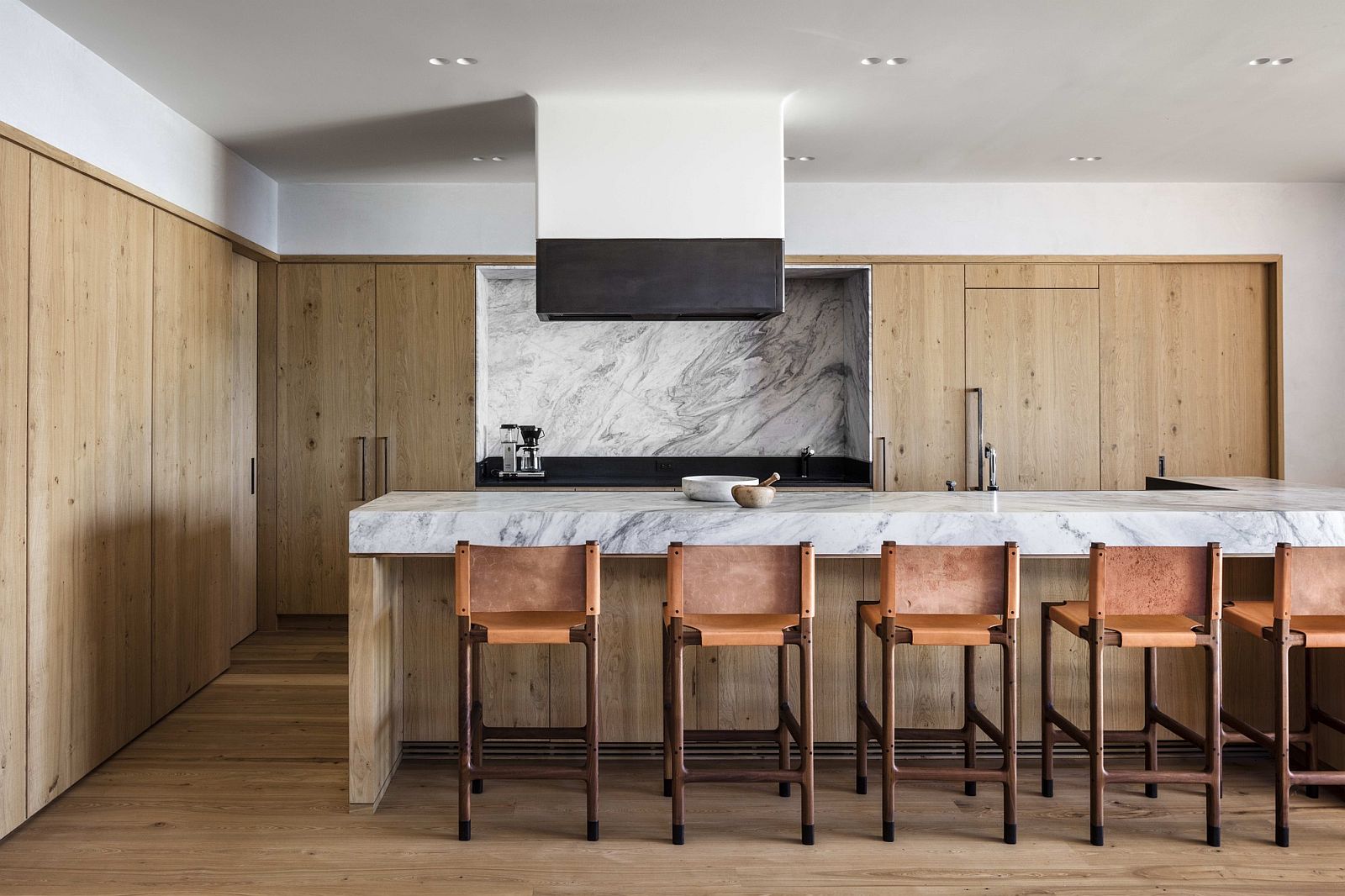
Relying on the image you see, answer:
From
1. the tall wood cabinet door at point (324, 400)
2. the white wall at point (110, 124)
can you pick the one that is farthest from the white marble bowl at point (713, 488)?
the tall wood cabinet door at point (324, 400)

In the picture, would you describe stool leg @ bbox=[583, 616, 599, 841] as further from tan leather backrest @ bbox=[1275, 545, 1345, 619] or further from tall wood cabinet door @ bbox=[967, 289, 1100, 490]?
tall wood cabinet door @ bbox=[967, 289, 1100, 490]

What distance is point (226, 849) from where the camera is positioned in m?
2.69

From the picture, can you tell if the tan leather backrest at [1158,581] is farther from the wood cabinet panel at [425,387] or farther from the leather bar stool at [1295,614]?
the wood cabinet panel at [425,387]

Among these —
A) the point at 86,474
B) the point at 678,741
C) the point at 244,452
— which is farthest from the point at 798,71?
the point at 244,452

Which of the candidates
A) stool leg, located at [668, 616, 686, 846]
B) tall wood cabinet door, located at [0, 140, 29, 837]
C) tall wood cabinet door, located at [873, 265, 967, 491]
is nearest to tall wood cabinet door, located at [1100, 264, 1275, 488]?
tall wood cabinet door, located at [873, 265, 967, 491]

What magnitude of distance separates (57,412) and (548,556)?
6.22 ft

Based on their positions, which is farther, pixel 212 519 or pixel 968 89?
pixel 212 519

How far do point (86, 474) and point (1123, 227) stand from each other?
559cm

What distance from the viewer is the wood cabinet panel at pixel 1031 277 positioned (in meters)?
5.37

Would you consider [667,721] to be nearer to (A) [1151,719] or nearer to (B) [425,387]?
(A) [1151,719]

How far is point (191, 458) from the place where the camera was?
166 inches

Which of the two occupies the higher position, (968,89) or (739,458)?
(968,89)

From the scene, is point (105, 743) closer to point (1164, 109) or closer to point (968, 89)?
Answer: point (968, 89)

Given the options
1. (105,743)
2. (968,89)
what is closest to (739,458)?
(968,89)
